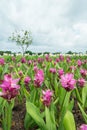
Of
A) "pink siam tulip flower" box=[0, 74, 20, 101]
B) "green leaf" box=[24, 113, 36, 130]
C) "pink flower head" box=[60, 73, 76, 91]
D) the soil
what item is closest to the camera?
"pink siam tulip flower" box=[0, 74, 20, 101]

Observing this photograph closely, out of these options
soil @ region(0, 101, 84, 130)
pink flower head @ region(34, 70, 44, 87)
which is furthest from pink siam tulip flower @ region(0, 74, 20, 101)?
soil @ region(0, 101, 84, 130)

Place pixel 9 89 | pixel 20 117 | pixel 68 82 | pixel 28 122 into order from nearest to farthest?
1. pixel 9 89
2. pixel 68 82
3. pixel 28 122
4. pixel 20 117

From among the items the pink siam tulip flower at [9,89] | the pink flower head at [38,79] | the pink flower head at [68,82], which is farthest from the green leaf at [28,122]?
the pink siam tulip flower at [9,89]

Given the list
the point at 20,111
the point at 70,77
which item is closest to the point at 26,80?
the point at 20,111

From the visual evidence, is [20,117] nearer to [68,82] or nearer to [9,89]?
[68,82]

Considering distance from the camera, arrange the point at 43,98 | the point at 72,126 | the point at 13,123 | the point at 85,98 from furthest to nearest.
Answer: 1. the point at 85,98
2. the point at 13,123
3. the point at 43,98
4. the point at 72,126

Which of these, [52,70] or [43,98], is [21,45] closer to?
[52,70]

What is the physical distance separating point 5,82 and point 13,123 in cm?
126

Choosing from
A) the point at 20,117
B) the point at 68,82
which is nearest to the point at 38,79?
the point at 68,82

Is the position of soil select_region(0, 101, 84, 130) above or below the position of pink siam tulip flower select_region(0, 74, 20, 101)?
below

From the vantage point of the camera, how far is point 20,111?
13.4ft

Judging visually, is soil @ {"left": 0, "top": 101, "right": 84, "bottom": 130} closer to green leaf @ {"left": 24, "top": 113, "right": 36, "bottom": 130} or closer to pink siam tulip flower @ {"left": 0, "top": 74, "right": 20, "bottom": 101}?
green leaf @ {"left": 24, "top": 113, "right": 36, "bottom": 130}

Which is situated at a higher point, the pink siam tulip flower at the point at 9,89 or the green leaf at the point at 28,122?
the pink siam tulip flower at the point at 9,89

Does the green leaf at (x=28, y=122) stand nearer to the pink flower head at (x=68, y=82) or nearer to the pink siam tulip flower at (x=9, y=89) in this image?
the pink flower head at (x=68, y=82)
